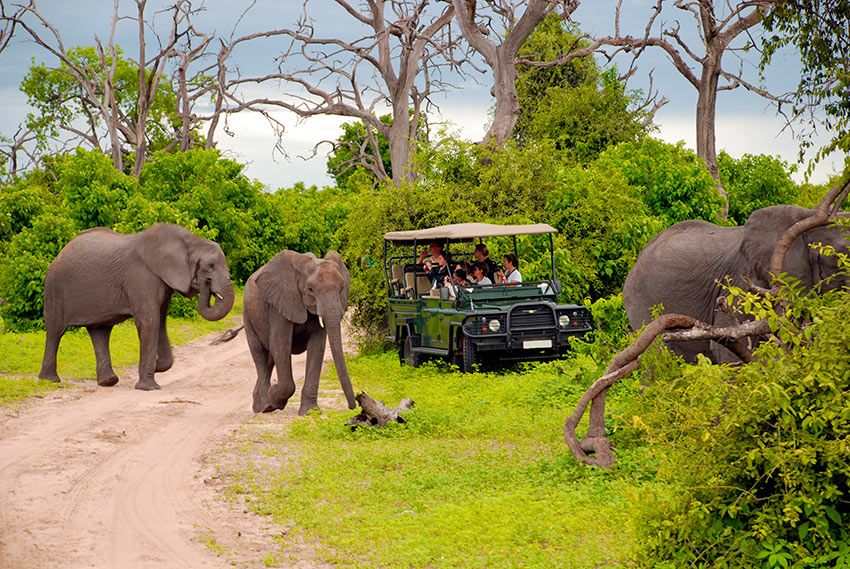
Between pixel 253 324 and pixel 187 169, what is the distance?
20.8m

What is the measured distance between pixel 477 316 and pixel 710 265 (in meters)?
4.33

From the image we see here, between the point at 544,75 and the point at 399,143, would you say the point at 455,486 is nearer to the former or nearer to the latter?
the point at 399,143

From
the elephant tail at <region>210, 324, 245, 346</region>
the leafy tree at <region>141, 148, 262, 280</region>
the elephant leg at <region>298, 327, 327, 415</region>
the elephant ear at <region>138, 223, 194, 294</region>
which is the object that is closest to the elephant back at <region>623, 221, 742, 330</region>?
the elephant leg at <region>298, 327, 327, 415</region>

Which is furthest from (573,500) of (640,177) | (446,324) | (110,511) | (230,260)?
(230,260)

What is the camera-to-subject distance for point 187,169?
3450 cm

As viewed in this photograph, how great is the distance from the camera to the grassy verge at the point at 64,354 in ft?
54.4

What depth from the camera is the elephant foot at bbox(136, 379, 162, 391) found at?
55.6 ft

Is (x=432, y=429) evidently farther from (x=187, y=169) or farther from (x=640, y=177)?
(x=187, y=169)

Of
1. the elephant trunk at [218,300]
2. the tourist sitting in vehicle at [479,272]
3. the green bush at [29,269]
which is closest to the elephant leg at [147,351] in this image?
the elephant trunk at [218,300]

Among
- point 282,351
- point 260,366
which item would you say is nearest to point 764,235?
point 282,351

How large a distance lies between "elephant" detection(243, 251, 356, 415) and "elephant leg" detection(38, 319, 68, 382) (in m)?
4.80

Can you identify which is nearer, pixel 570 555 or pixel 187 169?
pixel 570 555

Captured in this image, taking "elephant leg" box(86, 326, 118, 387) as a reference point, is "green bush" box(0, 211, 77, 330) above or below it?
above

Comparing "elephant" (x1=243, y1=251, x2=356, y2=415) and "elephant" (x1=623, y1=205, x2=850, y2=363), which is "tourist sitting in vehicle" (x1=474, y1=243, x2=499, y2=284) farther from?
"elephant" (x1=623, y1=205, x2=850, y2=363)
